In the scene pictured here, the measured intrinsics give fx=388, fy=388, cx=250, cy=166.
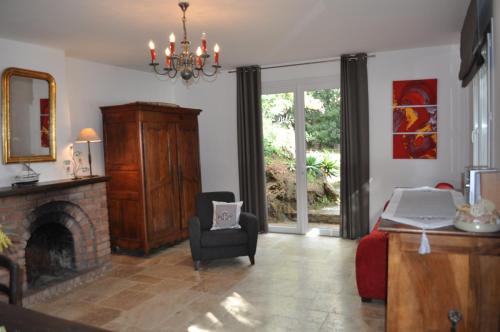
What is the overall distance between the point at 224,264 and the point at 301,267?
891 mm

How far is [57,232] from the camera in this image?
432cm

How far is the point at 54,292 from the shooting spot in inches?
150

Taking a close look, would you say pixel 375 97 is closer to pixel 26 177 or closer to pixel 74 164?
pixel 74 164

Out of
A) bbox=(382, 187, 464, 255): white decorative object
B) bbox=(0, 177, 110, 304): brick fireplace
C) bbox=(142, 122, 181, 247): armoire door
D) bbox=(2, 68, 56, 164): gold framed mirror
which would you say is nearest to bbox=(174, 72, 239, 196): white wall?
bbox=(142, 122, 181, 247): armoire door

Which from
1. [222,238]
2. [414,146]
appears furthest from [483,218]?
[414,146]

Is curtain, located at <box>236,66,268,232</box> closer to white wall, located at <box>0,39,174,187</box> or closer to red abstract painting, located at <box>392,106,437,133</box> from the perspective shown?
white wall, located at <box>0,39,174,187</box>

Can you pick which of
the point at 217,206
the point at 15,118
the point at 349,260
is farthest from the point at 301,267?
the point at 15,118

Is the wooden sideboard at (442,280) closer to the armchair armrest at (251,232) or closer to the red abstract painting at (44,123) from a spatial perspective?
the armchair armrest at (251,232)

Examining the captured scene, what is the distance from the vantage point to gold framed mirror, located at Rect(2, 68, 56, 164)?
3.83 metres

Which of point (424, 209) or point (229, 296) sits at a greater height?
point (424, 209)

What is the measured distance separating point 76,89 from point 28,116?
97 cm

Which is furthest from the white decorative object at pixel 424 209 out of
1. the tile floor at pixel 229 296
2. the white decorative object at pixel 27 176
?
the white decorative object at pixel 27 176

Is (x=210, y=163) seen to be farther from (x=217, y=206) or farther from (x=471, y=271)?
(x=471, y=271)

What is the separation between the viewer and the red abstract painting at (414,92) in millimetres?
5012
